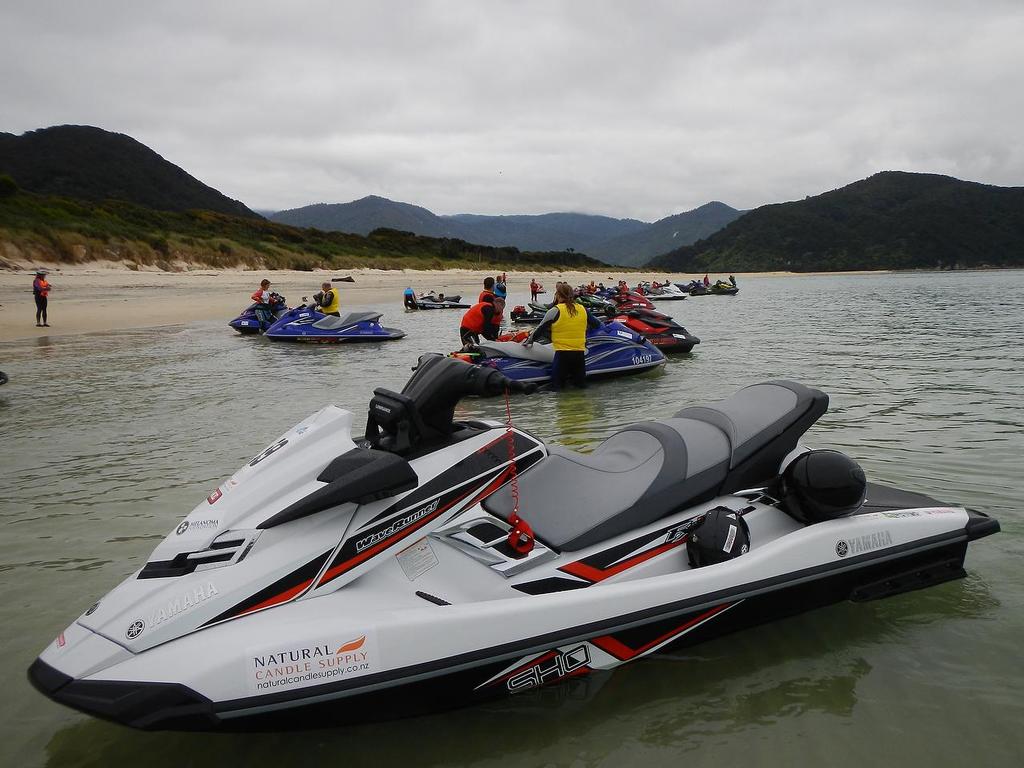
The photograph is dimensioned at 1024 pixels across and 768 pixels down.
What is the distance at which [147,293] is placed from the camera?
2911cm

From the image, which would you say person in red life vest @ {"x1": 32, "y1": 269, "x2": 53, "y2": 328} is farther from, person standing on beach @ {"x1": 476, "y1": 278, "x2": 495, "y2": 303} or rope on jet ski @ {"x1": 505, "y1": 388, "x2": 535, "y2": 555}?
rope on jet ski @ {"x1": 505, "y1": 388, "x2": 535, "y2": 555}

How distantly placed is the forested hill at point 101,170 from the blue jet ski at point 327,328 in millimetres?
79582

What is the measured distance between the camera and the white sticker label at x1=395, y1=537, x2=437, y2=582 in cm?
265

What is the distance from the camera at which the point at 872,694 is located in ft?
9.20

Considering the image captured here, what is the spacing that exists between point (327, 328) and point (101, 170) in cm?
10681

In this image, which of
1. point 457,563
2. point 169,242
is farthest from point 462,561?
point 169,242

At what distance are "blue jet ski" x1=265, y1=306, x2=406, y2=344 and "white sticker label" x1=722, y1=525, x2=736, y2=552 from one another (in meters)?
15.1

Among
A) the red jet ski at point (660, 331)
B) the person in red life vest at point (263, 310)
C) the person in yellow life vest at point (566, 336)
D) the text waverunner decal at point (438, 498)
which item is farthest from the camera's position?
the person in red life vest at point (263, 310)

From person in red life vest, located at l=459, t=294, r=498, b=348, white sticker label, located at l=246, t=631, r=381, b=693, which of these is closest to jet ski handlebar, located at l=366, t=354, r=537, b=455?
white sticker label, located at l=246, t=631, r=381, b=693

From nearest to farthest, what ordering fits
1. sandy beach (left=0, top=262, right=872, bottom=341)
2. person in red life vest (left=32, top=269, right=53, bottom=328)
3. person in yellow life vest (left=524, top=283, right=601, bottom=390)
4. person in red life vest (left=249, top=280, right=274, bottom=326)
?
person in yellow life vest (left=524, top=283, right=601, bottom=390) < person in red life vest (left=32, top=269, right=53, bottom=328) < person in red life vest (left=249, top=280, right=274, bottom=326) < sandy beach (left=0, top=262, right=872, bottom=341)

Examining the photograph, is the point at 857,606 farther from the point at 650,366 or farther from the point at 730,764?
the point at 650,366

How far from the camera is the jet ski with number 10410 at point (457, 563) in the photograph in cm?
222

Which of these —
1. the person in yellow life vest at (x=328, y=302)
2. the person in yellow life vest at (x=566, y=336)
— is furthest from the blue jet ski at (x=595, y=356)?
the person in yellow life vest at (x=328, y=302)

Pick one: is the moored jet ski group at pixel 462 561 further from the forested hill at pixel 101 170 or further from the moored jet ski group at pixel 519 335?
the forested hill at pixel 101 170
